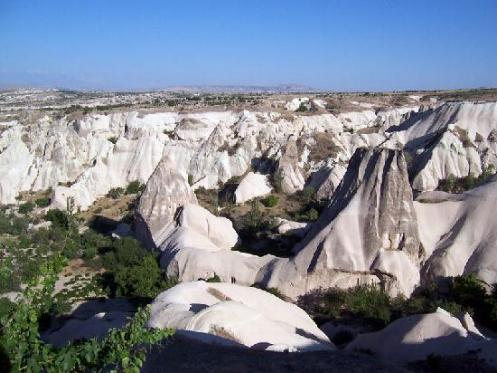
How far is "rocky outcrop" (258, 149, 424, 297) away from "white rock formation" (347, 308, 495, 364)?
358 cm

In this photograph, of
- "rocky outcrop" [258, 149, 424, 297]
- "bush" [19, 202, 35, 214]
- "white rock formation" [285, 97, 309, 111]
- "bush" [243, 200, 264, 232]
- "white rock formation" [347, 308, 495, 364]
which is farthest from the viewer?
"white rock formation" [285, 97, 309, 111]

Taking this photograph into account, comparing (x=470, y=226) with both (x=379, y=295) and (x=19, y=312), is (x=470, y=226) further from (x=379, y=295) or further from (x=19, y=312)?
(x=19, y=312)

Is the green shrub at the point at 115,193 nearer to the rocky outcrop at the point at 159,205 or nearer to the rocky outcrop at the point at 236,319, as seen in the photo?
the rocky outcrop at the point at 159,205

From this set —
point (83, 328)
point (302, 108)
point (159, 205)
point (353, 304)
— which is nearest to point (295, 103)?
point (302, 108)

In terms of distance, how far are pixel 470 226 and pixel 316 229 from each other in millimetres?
5314

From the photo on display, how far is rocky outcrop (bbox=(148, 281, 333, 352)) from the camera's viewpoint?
12.2 m

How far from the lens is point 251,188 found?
108 feet

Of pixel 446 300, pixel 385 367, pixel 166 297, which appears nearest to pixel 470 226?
pixel 446 300

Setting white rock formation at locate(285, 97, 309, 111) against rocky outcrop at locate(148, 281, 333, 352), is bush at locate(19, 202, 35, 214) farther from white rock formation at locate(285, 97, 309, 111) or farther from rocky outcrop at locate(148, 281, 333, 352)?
white rock formation at locate(285, 97, 309, 111)

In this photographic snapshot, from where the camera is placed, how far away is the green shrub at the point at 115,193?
35466 millimetres

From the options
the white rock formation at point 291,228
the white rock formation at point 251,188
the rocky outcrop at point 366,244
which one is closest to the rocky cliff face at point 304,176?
the rocky outcrop at point 366,244

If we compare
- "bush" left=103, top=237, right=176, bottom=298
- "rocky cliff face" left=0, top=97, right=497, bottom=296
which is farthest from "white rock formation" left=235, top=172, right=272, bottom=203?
"bush" left=103, top=237, right=176, bottom=298

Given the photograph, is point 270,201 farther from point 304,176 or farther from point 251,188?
point 304,176

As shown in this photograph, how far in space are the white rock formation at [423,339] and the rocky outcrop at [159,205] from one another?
10.9 metres
